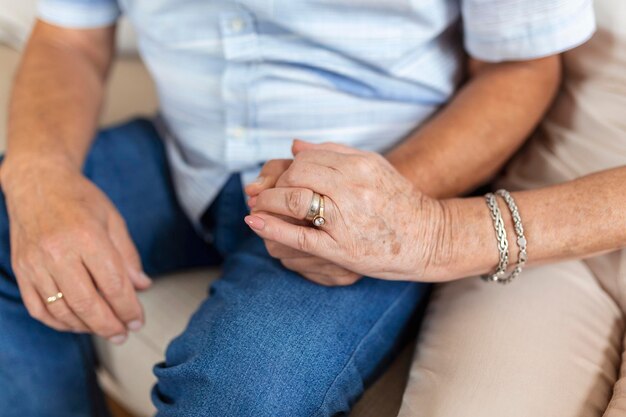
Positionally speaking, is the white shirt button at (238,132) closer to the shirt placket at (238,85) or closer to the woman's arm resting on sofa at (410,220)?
the shirt placket at (238,85)

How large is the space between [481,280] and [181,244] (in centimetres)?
47

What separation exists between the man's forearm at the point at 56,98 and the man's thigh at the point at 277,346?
11.8 inches

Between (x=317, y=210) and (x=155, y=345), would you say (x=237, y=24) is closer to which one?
(x=317, y=210)

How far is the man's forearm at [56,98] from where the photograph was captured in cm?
80

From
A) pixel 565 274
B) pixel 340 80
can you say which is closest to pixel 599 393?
pixel 565 274

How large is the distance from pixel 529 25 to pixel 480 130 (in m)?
0.13

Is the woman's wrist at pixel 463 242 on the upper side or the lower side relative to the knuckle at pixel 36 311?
upper

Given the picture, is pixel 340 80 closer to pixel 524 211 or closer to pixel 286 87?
pixel 286 87

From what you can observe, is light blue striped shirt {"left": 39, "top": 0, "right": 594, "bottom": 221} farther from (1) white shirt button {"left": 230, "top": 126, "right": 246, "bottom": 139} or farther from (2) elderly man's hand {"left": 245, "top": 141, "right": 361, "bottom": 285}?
(2) elderly man's hand {"left": 245, "top": 141, "right": 361, "bottom": 285}

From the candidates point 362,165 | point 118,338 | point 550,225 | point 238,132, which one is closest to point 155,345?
point 118,338

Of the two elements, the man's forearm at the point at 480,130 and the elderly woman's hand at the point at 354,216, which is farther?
the man's forearm at the point at 480,130

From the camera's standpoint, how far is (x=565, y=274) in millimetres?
696

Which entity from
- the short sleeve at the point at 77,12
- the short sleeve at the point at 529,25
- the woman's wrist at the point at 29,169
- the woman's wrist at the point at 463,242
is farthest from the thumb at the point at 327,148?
the short sleeve at the point at 77,12

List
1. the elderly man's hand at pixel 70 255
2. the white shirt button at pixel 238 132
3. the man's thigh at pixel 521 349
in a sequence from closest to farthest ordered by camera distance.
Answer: the man's thigh at pixel 521 349, the elderly man's hand at pixel 70 255, the white shirt button at pixel 238 132
